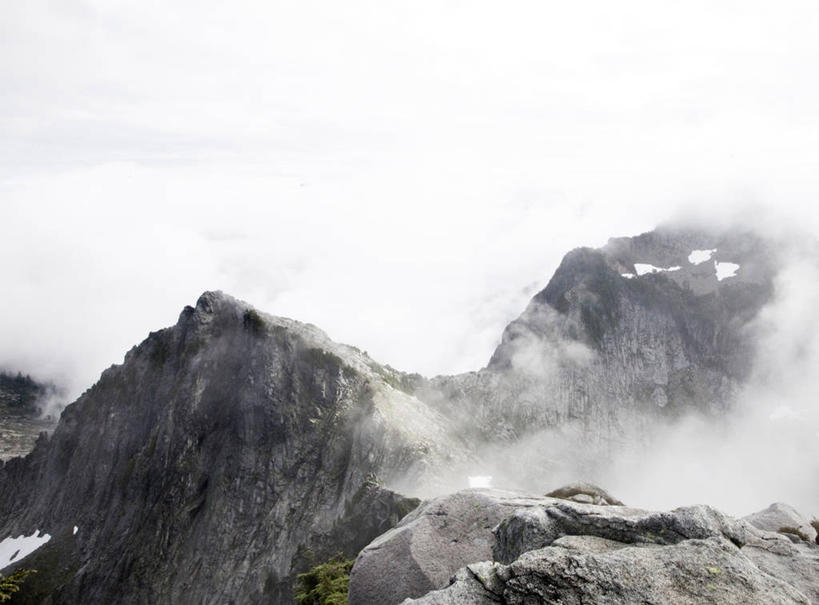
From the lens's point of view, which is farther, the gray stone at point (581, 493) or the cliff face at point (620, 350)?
the cliff face at point (620, 350)

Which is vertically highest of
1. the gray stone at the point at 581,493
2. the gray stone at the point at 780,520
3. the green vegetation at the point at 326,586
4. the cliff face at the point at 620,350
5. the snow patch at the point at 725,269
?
the snow patch at the point at 725,269

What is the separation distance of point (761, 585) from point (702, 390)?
120 m

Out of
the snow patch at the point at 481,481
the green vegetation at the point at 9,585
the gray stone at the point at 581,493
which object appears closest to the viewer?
the green vegetation at the point at 9,585

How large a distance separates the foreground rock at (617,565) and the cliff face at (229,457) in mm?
54929

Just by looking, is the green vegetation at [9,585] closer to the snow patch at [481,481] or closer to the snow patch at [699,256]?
the snow patch at [481,481]

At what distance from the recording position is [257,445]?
9625 centimetres

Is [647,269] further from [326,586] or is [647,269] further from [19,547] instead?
[19,547]

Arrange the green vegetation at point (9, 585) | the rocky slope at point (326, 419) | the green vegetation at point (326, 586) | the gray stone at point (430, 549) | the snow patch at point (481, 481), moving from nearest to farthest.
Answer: the green vegetation at point (9, 585) → the gray stone at point (430, 549) → the green vegetation at point (326, 586) → the snow patch at point (481, 481) → the rocky slope at point (326, 419)

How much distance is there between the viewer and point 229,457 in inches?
3863

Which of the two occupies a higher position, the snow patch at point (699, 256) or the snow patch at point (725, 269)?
the snow patch at point (699, 256)

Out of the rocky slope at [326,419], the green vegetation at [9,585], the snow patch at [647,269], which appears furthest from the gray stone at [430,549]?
the snow patch at [647,269]

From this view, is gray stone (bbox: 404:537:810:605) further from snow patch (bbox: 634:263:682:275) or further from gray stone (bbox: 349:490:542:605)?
snow patch (bbox: 634:263:682:275)

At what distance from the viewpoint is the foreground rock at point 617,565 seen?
12.2 m

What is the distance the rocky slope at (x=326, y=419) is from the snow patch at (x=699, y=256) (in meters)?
0.45
